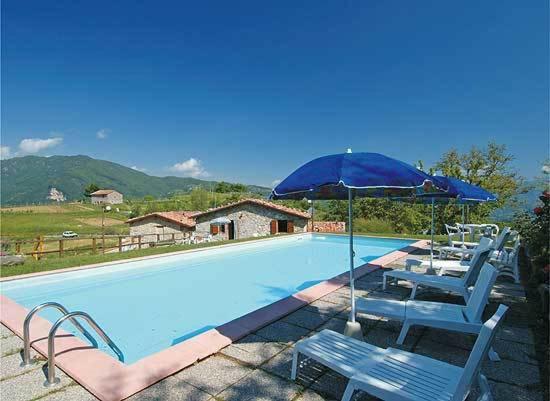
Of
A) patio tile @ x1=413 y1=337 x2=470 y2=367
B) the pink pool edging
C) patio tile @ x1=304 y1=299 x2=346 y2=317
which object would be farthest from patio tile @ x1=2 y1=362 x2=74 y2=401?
patio tile @ x1=413 y1=337 x2=470 y2=367

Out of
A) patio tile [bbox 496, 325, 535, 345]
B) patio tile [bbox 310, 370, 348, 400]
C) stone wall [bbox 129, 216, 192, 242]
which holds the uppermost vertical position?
patio tile [bbox 310, 370, 348, 400]

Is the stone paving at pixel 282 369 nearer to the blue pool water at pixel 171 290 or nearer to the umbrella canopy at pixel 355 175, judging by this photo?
the umbrella canopy at pixel 355 175

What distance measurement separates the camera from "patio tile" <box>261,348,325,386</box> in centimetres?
291

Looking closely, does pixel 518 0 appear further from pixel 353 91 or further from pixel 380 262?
pixel 353 91

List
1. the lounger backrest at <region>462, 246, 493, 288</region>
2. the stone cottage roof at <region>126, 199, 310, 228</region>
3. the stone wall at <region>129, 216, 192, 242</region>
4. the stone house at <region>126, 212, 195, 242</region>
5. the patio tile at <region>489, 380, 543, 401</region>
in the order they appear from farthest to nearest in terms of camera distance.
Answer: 1. the stone wall at <region>129, 216, 192, 242</region>
2. the stone house at <region>126, 212, 195, 242</region>
3. the stone cottage roof at <region>126, 199, 310, 228</region>
4. the lounger backrest at <region>462, 246, 493, 288</region>
5. the patio tile at <region>489, 380, 543, 401</region>

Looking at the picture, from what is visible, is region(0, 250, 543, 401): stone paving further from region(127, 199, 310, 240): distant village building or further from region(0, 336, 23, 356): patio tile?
region(127, 199, 310, 240): distant village building

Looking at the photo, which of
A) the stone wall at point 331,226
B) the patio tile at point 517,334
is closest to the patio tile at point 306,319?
the patio tile at point 517,334

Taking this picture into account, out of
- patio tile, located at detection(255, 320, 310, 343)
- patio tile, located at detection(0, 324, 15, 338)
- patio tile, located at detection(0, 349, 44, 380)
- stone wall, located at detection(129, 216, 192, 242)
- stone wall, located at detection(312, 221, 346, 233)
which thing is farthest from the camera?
stone wall, located at detection(129, 216, 192, 242)

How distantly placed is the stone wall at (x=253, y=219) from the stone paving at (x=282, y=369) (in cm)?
2367

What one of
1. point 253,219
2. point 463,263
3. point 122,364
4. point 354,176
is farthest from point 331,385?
point 253,219

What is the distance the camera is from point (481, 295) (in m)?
3.44

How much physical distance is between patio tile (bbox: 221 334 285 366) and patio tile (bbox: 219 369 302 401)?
0.31 m

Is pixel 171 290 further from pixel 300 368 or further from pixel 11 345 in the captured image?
pixel 300 368

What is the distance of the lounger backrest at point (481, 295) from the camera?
11.0 ft
